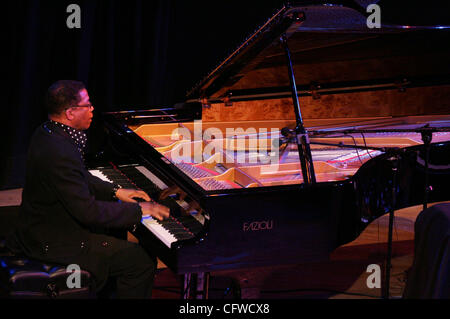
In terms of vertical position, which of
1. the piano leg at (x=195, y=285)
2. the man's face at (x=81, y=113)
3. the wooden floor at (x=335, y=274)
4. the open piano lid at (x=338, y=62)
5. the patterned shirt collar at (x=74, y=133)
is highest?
the open piano lid at (x=338, y=62)

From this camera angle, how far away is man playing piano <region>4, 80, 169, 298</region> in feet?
8.19

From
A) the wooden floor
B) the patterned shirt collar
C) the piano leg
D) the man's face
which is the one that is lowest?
the wooden floor

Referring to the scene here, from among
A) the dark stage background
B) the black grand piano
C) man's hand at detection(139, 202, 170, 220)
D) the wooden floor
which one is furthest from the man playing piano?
the dark stage background

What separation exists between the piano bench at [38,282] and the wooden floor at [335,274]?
1.01 metres

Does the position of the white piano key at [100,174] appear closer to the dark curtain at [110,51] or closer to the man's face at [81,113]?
the man's face at [81,113]

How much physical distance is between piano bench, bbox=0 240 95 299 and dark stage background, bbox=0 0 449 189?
1.69 metres

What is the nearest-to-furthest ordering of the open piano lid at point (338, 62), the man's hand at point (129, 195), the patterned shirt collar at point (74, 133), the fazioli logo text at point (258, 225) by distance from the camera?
the fazioli logo text at point (258, 225), the patterned shirt collar at point (74, 133), the man's hand at point (129, 195), the open piano lid at point (338, 62)

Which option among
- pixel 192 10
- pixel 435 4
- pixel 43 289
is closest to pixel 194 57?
pixel 192 10

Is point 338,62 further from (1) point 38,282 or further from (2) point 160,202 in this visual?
(1) point 38,282

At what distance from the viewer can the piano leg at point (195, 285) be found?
2.50m

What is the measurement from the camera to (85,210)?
248 cm

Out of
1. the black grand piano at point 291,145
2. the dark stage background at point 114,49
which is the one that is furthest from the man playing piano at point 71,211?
the dark stage background at point 114,49

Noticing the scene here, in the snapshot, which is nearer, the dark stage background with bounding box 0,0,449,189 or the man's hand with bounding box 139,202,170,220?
the man's hand with bounding box 139,202,170,220

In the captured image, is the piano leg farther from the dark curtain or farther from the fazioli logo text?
the dark curtain
